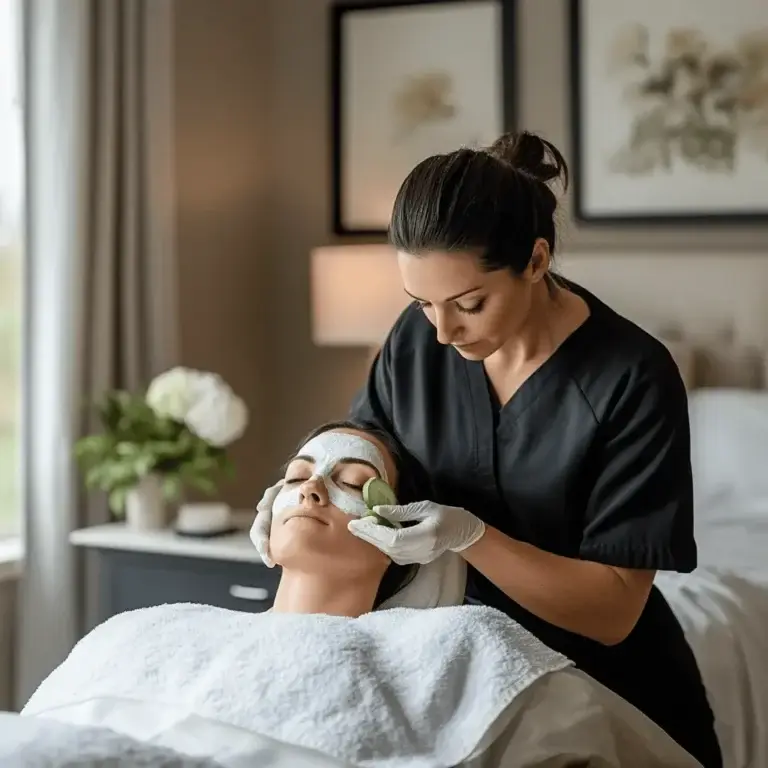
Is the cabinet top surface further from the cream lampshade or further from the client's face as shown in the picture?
the client's face

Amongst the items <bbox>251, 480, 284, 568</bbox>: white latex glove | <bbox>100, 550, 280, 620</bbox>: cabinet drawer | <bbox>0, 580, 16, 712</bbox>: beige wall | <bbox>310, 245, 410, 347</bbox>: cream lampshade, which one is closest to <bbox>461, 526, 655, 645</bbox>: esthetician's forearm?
<bbox>251, 480, 284, 568</bbox>: white latex glove

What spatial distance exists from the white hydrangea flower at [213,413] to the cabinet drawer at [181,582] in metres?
0.29

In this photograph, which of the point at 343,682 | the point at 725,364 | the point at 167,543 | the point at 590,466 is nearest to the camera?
the point at 343,682

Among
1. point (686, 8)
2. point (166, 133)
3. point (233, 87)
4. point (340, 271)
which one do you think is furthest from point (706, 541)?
point (233, 87)

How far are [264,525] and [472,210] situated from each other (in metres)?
0.53

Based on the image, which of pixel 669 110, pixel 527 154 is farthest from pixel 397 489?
pixel 669 110

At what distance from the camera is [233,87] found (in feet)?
12.3

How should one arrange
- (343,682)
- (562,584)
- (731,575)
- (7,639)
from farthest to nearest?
1. (7,639)
2. (731,575)
3. (562,584)
4. (343,682)

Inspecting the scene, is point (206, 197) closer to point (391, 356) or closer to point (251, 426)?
point (251, 426)

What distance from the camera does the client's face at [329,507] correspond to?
1.67m

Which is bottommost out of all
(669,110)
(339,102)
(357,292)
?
(357,292)

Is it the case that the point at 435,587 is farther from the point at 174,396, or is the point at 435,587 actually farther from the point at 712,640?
the point at 174,396

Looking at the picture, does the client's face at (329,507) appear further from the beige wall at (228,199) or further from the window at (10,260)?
the beige wall at (228,199)

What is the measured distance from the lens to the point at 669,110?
11.0ft
